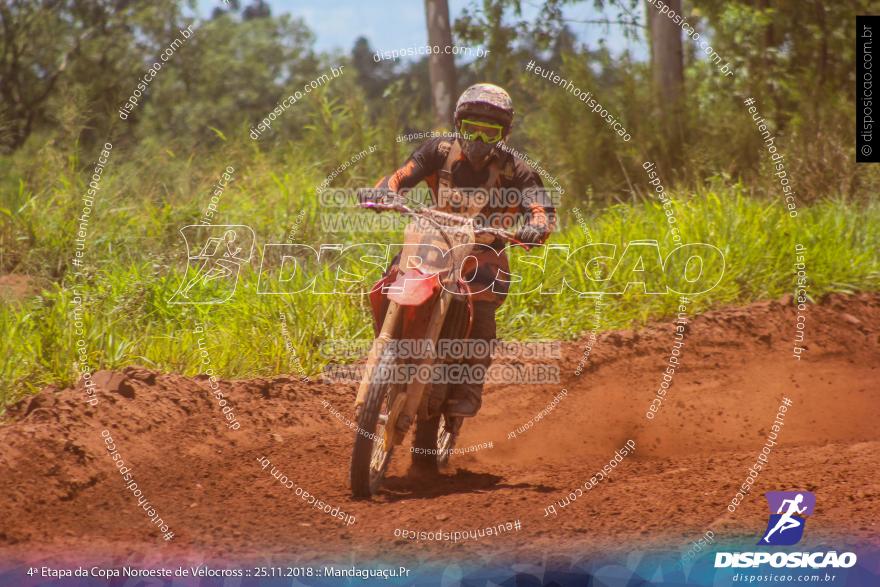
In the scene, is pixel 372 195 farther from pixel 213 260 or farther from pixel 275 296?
pixel 213 260

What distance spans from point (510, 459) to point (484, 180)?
194 cm

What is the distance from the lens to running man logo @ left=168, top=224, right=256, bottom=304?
7727 mm

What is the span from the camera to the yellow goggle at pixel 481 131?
5.50 meters

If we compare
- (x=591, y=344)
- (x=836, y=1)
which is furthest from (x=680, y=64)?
(x=591, y=344)

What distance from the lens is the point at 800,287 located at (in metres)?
8.70

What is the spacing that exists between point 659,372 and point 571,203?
3577 mm

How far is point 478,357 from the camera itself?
5492mm

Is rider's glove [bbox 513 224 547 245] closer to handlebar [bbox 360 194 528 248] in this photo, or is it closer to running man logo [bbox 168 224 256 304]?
handlebar [bbox 360 194 528 248]

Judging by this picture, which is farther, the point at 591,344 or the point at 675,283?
the point at 675,283

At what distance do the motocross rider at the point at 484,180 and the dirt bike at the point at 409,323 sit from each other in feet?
0.64

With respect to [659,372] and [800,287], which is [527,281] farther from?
[800,287]

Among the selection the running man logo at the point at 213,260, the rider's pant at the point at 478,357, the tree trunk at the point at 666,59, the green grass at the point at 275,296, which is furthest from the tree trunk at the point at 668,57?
the rider's pant at the point at 478,357

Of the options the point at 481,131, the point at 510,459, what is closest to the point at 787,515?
the point at 510,459

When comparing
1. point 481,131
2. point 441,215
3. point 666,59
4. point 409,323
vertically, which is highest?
point 666,59
